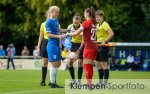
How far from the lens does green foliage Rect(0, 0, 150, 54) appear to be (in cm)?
5034

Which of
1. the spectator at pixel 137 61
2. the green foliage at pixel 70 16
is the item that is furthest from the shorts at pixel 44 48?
the green foliage at pixel 70 16

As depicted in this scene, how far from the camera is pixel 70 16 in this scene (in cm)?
5128

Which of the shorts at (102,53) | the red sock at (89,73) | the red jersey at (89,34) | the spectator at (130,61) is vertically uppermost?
the red jersey at (89,34)

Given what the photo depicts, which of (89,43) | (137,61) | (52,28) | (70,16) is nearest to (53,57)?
(52,28)

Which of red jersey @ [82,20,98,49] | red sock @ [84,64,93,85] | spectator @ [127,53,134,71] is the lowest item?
spectator @ [127,53,134,71]

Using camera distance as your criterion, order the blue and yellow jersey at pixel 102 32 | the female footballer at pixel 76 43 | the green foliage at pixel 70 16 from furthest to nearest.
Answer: the green foliage at pixel 70 16 < the female footballer at pixel 76 43 < the blue and yellow jersey at pixel 102 32

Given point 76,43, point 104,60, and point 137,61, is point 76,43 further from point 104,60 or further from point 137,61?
point 137,61

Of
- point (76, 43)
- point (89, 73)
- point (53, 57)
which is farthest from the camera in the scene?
point (76, 43)

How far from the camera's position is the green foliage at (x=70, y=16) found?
5034 cm

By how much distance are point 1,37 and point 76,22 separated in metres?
37.9

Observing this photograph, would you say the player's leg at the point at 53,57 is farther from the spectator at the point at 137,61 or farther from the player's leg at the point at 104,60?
the spectator at the point at 137,61

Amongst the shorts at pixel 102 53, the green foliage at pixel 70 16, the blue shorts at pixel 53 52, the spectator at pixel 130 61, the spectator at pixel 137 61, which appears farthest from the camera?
the green foliage at pixel 70 16

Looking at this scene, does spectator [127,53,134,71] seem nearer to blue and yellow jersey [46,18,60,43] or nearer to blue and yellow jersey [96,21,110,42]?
blue and yellow jersey [96,21,110,42]

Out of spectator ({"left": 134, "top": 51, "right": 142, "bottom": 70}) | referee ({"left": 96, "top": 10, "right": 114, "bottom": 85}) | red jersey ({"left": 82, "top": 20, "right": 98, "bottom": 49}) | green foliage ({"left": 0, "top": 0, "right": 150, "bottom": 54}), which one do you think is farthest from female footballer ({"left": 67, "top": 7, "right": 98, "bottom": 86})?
green foliage ({"left": 0, "top": 0, "right": 150, "bottom": 54})
